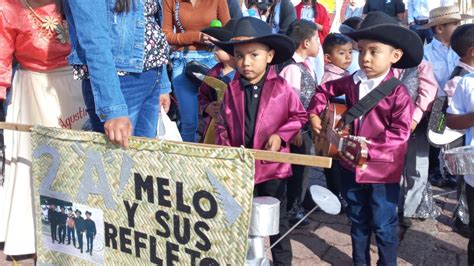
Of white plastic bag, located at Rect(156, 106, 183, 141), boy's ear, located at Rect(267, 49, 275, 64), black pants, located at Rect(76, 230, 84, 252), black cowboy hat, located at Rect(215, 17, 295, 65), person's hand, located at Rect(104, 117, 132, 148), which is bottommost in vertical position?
black pants, located at Rect(76, 230, 84, 252)

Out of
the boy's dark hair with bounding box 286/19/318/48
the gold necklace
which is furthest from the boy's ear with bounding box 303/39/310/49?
the gold necklace

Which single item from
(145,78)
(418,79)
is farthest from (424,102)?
(145,78)

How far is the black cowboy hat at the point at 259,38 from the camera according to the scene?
2.92 meters

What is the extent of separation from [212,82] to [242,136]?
2.54 ft

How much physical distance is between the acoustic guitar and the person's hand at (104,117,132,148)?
0.98m

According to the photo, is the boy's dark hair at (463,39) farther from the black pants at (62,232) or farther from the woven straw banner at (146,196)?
the black pants at (62,232)

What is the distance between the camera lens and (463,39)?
334 cm

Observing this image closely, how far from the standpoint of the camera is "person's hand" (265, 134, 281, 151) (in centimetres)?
278

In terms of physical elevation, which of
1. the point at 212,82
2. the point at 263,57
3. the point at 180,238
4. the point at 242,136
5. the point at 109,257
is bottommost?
the point at 109,257

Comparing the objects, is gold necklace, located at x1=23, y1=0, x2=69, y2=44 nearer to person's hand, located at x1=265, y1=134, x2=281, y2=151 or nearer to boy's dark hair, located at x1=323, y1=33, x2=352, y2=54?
person's hand, located at x1=265, y1=134, x2=281, y2=151

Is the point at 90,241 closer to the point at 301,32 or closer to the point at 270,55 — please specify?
the point at 270,55

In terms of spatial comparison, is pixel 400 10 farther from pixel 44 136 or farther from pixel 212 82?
pixel 44 136

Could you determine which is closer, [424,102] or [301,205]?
[424,102]

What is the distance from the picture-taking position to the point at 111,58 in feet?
7.55
